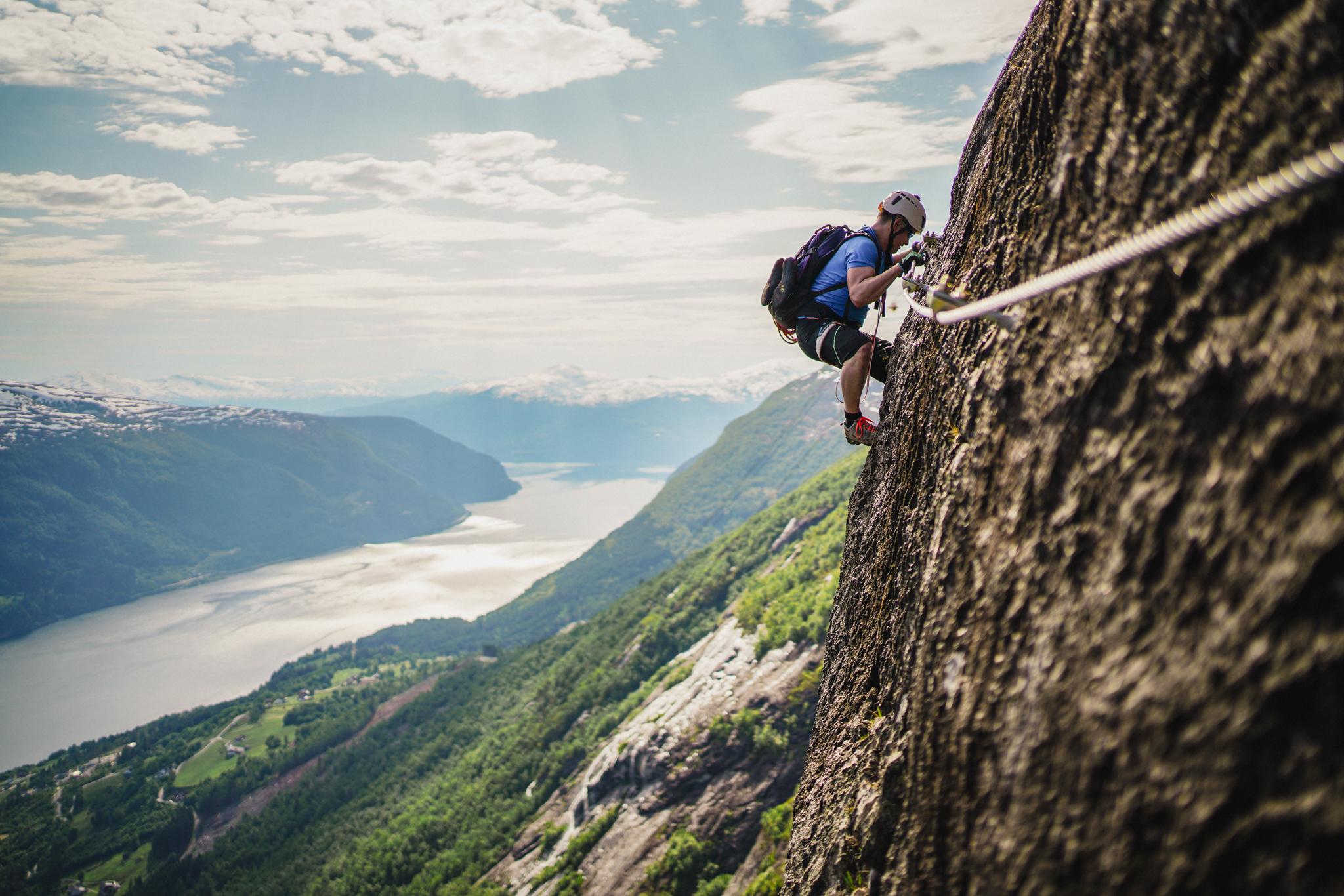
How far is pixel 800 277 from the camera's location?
7.36 metres

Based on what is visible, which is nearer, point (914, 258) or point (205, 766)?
point (914, 258)

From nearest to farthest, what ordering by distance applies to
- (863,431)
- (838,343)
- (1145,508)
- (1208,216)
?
1. (1208,216)
2. (1145,508)
3. (838,343)
4. (863,431)

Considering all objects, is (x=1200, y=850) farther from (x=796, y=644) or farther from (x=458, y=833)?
(x=458, y=833)

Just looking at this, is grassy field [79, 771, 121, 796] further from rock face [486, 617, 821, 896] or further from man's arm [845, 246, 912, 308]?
man's arm [845, 246, 912, 308]

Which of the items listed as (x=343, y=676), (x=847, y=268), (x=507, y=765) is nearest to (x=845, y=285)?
(x=847, y=268)

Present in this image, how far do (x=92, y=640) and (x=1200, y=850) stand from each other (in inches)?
10581

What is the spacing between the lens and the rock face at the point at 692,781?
106ft

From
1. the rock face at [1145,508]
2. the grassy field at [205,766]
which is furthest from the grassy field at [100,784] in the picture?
the rock face at [1145,508]

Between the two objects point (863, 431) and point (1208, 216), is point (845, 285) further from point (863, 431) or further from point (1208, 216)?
point (1208, 216)

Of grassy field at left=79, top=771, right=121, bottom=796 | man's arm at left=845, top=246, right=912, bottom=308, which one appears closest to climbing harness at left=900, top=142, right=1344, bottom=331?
man's arm at left=845, top=246, right=912, bottom=308

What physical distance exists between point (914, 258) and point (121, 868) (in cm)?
14752

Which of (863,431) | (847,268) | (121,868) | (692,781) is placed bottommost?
(121,868)

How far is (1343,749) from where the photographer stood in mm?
1988

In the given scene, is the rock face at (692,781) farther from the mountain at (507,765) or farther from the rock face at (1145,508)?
the rock face at (1145,508)
